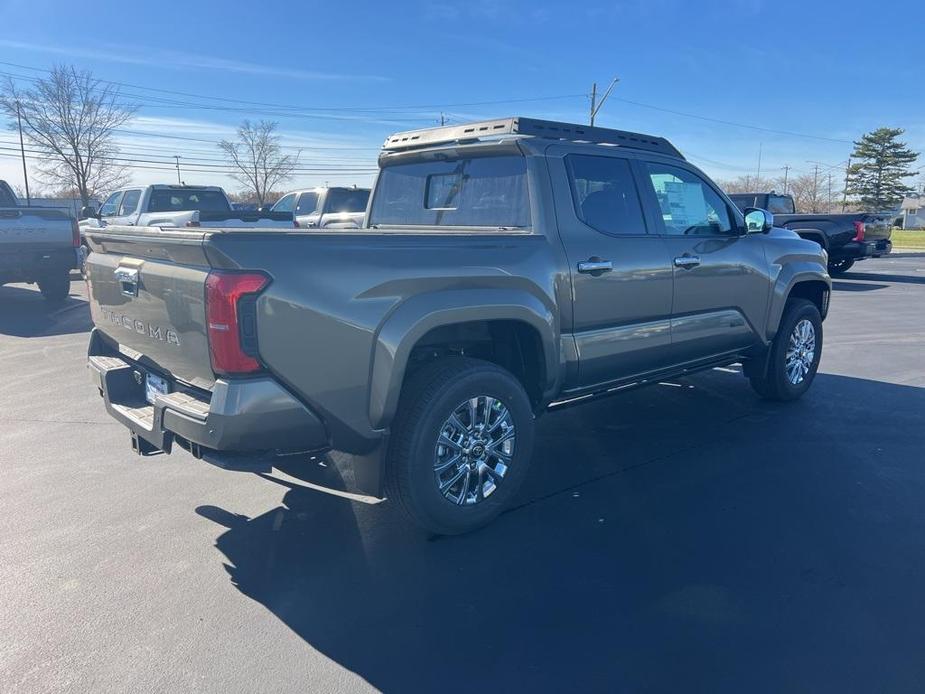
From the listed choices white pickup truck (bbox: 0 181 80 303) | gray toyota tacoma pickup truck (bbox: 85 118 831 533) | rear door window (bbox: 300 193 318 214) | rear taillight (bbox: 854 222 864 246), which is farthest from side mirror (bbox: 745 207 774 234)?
rear taillight (bbox: 854 222 864 246)

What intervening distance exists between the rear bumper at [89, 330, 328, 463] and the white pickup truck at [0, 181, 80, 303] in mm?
8942

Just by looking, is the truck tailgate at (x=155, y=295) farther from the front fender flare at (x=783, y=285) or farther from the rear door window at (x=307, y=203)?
the rear door window at (x=307, y=203)

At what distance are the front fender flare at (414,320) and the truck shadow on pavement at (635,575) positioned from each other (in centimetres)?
85

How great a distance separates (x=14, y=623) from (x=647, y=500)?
10.4 feet

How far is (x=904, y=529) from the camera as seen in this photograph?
12.3 ft

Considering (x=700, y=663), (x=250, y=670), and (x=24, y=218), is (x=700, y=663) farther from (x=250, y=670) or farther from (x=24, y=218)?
(x=24, y=218)

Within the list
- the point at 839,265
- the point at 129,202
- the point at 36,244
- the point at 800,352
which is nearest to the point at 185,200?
the point at 129,202

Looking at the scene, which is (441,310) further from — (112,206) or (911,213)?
(911,213)

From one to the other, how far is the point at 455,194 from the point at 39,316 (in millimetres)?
9196

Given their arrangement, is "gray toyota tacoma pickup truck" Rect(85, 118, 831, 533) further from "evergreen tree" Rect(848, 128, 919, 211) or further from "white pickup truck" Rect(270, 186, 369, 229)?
"evergreen tree" Rect(848, 128, 919, 211)

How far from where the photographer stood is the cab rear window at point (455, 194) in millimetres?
4160

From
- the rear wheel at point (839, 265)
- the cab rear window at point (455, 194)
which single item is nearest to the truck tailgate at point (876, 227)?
the rear wheel at point (839, 265)

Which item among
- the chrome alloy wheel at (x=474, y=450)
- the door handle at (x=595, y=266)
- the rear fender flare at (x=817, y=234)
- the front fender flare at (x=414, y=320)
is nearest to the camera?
the front fender flare at (x=414, y=320)

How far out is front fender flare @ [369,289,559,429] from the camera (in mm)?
3225
